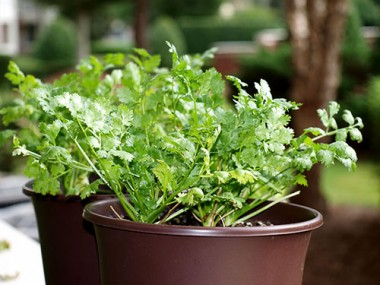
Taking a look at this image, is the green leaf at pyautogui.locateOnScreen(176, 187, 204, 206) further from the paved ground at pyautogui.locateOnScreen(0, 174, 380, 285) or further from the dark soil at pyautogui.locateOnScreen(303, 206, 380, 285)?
the dark soil at pyautogui.locateOnScreen(303, 206, 380, 285)

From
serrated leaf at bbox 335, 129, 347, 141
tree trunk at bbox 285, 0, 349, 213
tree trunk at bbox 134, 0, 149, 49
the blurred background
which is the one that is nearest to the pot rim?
serrated leaf at bbox 335, 129, 347, 141

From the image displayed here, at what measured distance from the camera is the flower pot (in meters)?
1.18

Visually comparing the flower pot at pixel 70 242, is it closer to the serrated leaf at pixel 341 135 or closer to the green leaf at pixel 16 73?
the green leaf at pixel 16 73

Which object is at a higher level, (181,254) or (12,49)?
(181,254)

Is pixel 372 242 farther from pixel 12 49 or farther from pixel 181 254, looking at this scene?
pixel 12 49

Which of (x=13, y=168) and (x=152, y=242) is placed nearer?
(x=152, y=242)

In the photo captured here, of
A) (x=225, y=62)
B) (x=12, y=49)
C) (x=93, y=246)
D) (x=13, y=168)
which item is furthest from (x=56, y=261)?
(x=12, y=49)

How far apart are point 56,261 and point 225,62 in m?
17.4

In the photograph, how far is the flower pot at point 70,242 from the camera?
1.18 m

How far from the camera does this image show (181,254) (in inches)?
34.7

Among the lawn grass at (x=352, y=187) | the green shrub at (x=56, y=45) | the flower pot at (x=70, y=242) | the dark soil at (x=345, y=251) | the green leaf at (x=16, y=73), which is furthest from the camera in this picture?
the green shrub at (x=56, y=45)

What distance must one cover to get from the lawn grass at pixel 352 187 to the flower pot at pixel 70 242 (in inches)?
251

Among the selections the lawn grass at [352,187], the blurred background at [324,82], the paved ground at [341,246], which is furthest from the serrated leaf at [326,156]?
the lawn grass at [352,187]

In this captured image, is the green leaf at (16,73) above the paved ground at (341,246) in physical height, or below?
above
